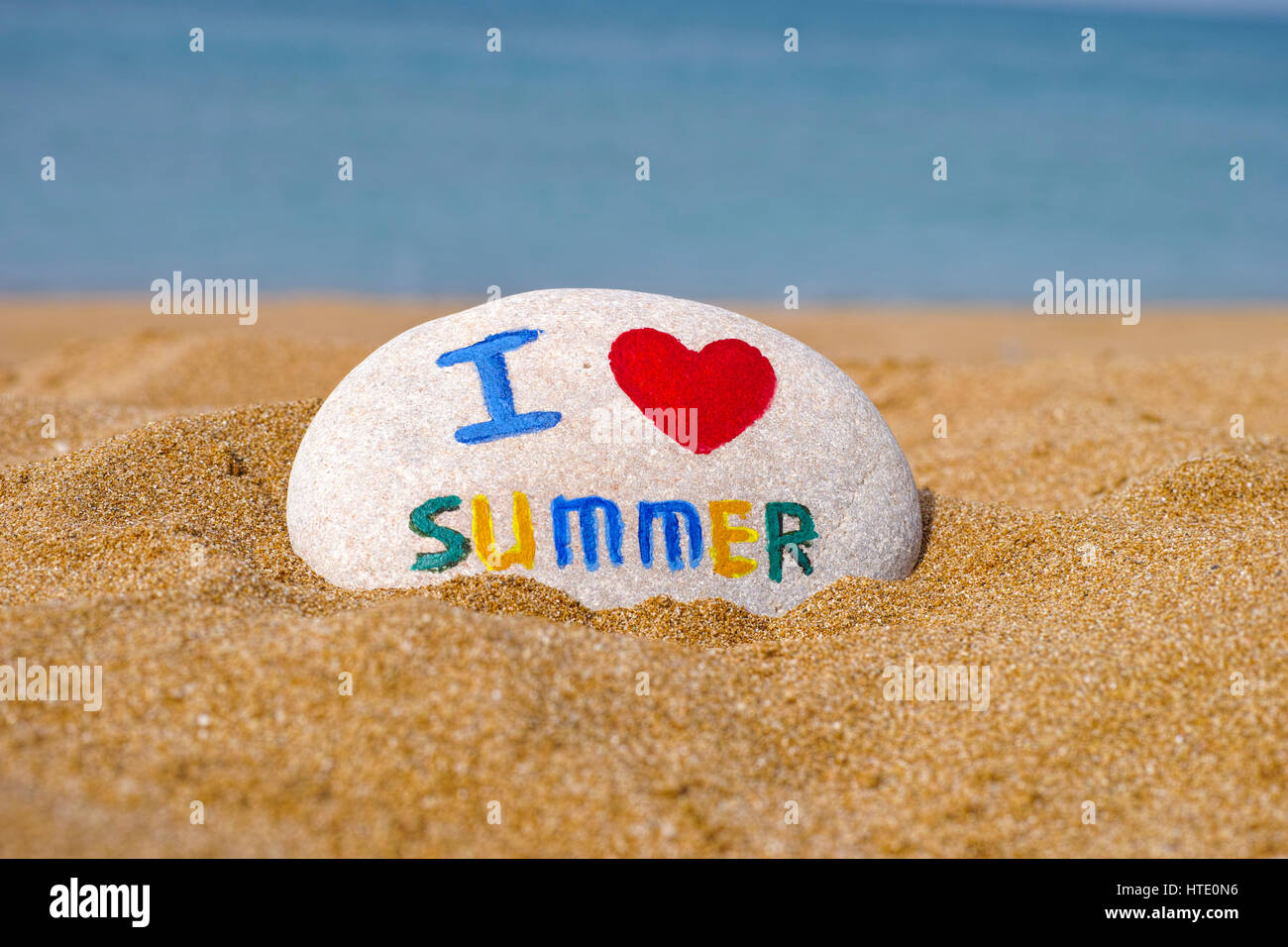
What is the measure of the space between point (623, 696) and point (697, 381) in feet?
5.31

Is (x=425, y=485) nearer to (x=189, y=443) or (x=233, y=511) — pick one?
(x=233, y=511)

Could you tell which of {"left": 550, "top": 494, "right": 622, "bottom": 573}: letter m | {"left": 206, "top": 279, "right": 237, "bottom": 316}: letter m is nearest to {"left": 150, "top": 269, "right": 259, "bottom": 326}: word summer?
{"left": 206, "top": 279, "right": 237, "bottom": 316}: letter m

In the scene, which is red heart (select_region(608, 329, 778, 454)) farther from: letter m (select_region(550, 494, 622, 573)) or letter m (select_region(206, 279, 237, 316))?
letter m (select_region(206, 279, 237, 316))

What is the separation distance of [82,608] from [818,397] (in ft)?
9.68

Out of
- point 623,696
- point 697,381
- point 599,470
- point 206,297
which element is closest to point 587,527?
point 599,470

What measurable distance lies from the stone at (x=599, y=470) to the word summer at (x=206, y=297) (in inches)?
386

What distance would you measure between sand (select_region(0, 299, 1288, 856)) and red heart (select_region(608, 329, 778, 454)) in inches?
29.8

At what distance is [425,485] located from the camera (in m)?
4.30

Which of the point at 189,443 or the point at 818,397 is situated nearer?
the point at 818,397

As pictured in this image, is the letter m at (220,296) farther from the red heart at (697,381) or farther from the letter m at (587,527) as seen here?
the letter m at (587,527)

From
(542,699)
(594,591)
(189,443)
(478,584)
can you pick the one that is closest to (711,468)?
(594,591)

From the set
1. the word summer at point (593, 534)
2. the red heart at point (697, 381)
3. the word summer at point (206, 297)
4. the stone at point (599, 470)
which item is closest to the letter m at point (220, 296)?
the word summer at point (206, 297)

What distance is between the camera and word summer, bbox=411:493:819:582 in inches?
167

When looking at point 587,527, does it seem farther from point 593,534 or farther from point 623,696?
point 623,696
